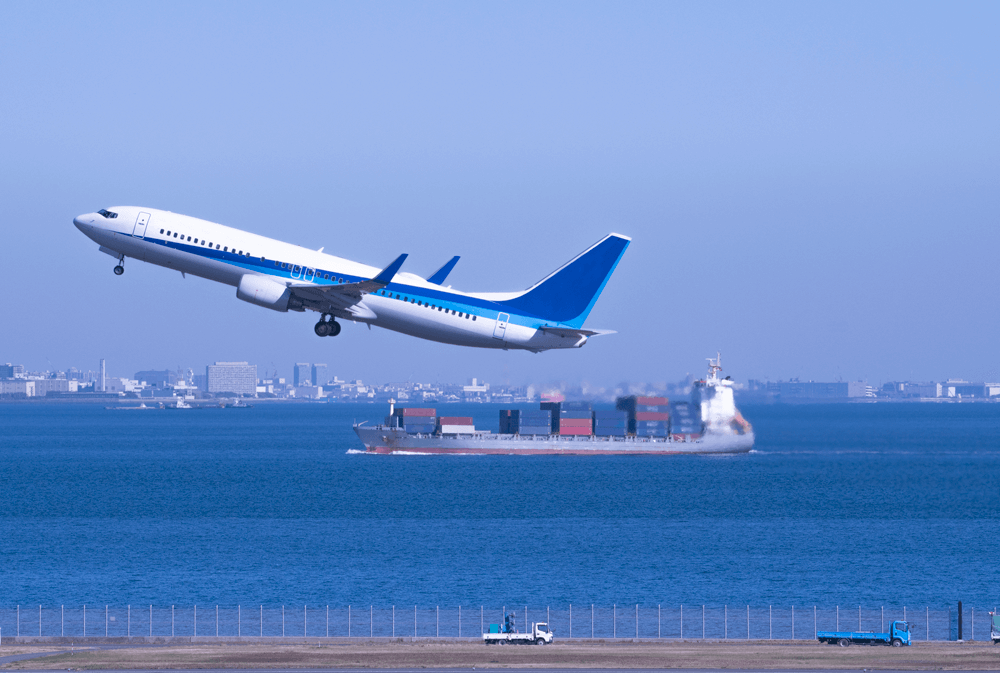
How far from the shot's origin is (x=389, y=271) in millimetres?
60156

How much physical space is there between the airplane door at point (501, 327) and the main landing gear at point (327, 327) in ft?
25.6

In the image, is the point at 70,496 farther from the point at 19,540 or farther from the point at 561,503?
the point at 561,503

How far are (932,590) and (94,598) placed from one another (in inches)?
2770

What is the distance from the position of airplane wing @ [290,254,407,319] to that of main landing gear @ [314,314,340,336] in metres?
0.56

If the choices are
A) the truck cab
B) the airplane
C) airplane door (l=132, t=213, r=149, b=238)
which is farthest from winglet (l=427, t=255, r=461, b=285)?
the truck cab

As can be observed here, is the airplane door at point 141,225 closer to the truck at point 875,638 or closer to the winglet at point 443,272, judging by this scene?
the winglet at point 443,272

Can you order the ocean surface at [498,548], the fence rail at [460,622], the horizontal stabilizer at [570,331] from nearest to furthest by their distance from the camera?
1. the horizontal stabilizer at [570,331]
2. the fence rail at [460,622]
3. the ocean surface at [498,548]

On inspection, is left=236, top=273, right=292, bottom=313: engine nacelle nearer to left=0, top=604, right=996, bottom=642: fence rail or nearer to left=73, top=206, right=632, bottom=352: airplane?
left=73, top=206, right=632, bottom=352: airplane

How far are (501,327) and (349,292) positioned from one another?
7.77m

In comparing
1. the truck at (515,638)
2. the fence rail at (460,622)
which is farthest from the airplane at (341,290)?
the fence rail at (460,622)

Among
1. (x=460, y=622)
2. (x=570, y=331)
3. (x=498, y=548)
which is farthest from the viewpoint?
(x=498, y=548)

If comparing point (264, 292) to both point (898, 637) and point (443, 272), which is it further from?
point (898, 637)

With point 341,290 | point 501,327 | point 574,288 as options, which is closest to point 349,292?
A: point 341,290

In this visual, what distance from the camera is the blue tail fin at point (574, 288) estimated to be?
214 ft
